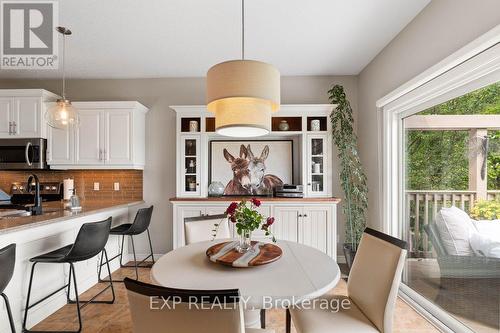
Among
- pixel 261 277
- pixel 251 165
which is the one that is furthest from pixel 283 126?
pixel 261 277

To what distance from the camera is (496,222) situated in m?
1.85

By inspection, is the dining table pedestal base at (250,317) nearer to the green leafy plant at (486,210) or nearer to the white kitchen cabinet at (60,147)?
the green leafy plant at (486,210)

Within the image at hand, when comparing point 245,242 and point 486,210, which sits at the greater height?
point 486,210

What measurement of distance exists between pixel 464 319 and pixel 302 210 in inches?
71.1

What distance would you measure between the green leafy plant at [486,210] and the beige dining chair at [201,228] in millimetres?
1950

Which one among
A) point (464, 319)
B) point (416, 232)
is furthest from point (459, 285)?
point (416, 232)

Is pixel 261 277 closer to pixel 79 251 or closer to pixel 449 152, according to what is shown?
pixel 79 251

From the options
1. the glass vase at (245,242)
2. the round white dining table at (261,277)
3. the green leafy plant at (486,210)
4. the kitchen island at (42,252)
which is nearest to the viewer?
→ the round white dining table at (261,277)

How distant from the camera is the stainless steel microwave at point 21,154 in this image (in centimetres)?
364

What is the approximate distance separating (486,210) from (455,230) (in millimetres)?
359

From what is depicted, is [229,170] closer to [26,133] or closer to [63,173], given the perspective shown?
[63,173]

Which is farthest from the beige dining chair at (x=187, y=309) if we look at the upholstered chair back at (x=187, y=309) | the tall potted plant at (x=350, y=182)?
the tall potted plant at (x=350, y=182)

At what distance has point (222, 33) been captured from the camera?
281 cm

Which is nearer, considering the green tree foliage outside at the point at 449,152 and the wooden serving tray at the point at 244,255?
the wooden serving tray at the point at 244,255
